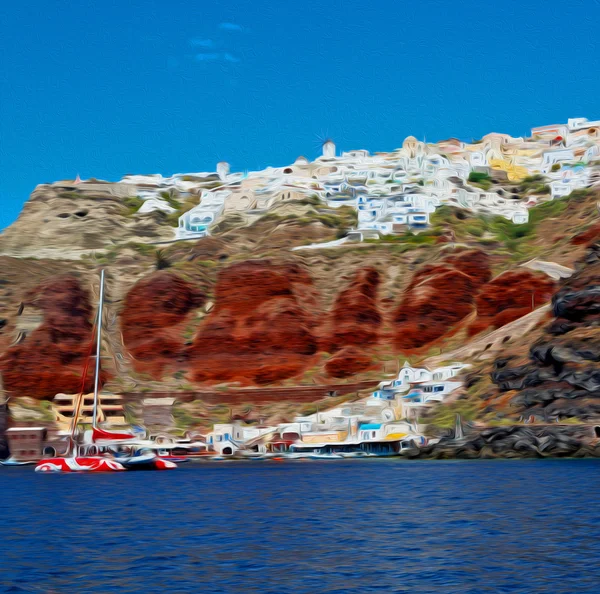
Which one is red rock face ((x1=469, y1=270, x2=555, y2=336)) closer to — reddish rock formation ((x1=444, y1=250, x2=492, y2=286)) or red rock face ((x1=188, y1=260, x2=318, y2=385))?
reddish rock formation ((x1=444, y1=250, x2=492, y2=286))

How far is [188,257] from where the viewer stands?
18800 cm

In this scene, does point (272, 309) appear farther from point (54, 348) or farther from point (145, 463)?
point (145, 463)

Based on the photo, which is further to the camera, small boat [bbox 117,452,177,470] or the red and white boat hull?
small boat [bbox 117,452,177,470]

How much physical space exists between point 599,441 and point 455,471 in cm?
2369

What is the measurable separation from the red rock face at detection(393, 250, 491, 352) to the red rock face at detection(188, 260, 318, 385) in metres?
14.2

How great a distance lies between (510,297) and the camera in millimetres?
155750

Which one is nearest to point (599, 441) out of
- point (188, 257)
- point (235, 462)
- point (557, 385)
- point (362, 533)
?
point (557, 385)

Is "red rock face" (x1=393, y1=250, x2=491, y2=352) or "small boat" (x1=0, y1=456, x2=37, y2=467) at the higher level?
"red rock face" (x1=393, y1=250, x2=491, y2=352)

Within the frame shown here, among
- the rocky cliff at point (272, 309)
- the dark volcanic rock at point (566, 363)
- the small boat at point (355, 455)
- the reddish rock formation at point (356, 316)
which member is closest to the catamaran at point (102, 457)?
the small boat at point (355, 455)

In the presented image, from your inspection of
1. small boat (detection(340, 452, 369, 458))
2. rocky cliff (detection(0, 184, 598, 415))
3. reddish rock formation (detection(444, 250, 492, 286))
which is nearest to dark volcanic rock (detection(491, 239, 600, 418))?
rocky cliff (detection(0, 184, 598, 415))

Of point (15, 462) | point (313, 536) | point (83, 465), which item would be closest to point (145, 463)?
point (83, 465)

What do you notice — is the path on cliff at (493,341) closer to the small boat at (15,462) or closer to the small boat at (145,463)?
the small boat at (145,463)

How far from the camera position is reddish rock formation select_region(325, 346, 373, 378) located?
492 feet

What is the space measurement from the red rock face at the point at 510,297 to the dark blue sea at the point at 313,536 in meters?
68.2
